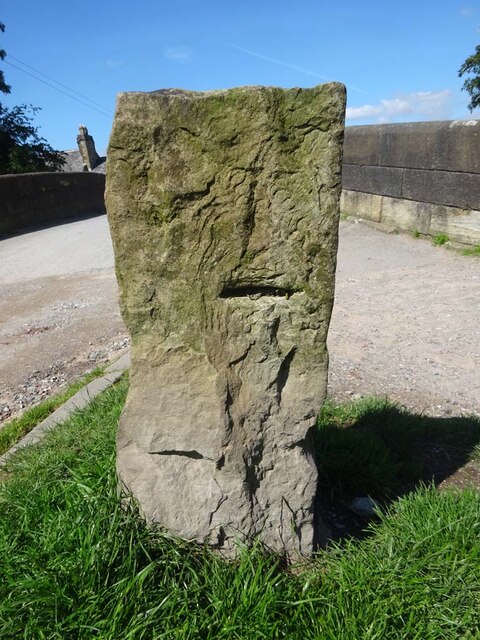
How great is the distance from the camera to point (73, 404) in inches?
169

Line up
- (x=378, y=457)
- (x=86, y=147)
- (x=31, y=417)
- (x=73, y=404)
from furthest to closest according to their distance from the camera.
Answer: (x=86, y=147) → (x=31, y=417) → (x=73, y=404) → (x=378, y=457)

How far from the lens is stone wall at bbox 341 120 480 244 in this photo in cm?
756

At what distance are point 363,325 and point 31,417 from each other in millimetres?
3165

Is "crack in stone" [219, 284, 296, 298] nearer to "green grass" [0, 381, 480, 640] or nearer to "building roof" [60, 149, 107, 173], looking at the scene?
"green grass" [0, 381, 480, 640]

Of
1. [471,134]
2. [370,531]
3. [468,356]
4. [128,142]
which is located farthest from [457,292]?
[128,142]

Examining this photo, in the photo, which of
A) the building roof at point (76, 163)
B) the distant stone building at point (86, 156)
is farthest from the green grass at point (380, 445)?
the building roof at point (76, 163)

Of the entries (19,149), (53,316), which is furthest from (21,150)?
(53,316)

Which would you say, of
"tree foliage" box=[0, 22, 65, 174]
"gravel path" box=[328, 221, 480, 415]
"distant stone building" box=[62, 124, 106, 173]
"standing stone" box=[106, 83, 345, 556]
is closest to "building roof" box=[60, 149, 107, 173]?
"distant stone building" box=[62, 124, 106, 173]

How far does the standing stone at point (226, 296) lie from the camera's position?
206cm

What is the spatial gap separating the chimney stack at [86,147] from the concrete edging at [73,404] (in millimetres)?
31275

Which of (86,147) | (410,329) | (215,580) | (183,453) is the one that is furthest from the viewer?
(86,147)

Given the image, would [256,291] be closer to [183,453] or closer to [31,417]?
[183,453]

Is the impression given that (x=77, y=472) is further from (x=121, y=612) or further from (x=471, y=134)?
(x=471, y=134)

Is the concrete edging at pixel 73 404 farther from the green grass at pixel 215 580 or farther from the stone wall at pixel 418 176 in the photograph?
the stone wall at pixel 418 176
